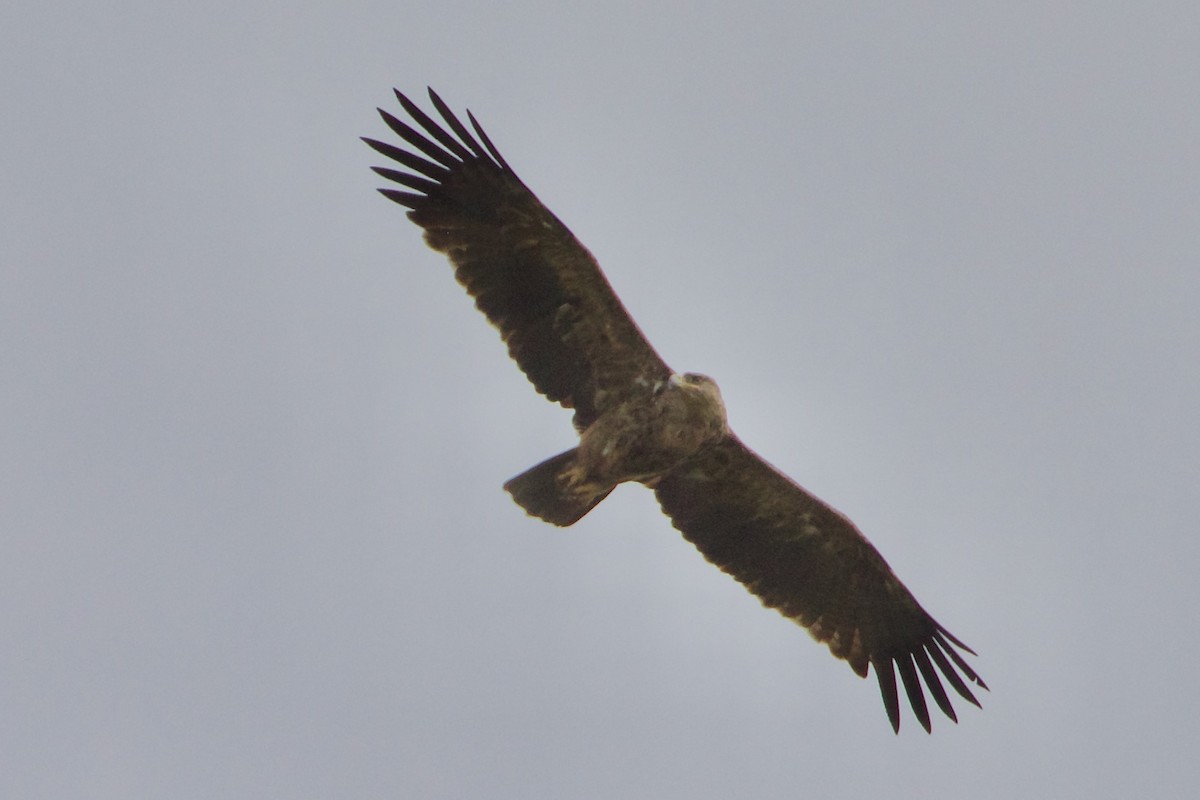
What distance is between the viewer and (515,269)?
1430 cm

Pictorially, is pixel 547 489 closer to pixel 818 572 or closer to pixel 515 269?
pixel 515 269

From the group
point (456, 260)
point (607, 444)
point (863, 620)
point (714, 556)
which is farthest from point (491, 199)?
point (863, 620)

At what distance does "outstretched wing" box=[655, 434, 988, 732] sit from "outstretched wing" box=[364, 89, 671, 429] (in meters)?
1.22

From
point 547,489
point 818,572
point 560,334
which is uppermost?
point 560,334

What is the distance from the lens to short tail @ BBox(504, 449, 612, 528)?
47.2 feet

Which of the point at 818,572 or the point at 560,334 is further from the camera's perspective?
the point at 818,572

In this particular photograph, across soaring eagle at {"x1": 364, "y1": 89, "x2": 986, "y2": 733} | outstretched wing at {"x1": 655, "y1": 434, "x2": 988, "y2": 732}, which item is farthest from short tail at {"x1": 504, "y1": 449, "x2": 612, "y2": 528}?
outstretched wing at {"x1": 655, "y1": 434, "x2": 988, "y2": 732}

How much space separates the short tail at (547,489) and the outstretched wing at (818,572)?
3.62 feet

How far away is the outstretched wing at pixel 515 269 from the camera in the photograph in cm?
1421

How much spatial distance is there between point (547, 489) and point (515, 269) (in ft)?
5.68

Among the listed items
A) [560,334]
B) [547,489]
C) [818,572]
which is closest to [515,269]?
[560,334]

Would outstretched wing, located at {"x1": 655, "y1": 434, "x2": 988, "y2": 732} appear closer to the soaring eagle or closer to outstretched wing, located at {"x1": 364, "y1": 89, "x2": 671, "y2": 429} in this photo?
the soaring eagle

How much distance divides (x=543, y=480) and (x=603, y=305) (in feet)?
4.75

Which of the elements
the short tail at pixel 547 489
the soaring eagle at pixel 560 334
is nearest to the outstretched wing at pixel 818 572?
the soaring eagle at pixel 560 334
